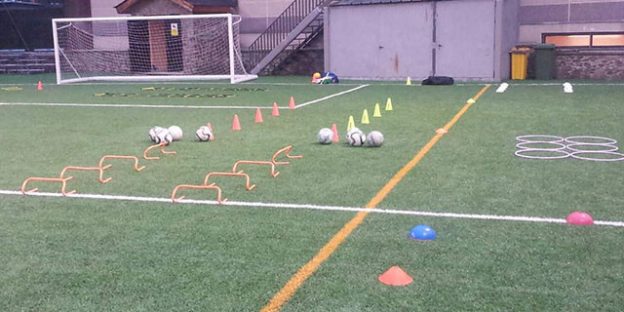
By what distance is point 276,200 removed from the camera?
6.74 m

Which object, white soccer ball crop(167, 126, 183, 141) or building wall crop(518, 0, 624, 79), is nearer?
white soccer ball crop(167, 126, 183, 141)

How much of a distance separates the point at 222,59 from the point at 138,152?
18261mm

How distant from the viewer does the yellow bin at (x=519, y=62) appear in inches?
905

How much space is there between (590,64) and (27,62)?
81.8 feet

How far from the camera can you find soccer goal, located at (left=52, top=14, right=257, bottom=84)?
27.5m

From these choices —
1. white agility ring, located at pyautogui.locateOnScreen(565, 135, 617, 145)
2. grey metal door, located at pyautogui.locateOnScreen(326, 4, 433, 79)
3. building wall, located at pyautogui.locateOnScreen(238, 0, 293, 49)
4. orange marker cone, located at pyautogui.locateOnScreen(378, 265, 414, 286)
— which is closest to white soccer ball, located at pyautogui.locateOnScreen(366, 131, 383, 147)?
white agility ring, located at pyautogui.locateOnScreen(565, 135, 617, 145)

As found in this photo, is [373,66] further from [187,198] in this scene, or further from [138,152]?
[187,198]

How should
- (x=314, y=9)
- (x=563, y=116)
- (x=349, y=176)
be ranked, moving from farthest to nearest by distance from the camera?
(x=314, y=9), (x=563, y=116), (x=349, y=176)

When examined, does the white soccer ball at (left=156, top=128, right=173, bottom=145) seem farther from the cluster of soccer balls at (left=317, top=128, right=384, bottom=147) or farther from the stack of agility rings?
the stack of agility rings

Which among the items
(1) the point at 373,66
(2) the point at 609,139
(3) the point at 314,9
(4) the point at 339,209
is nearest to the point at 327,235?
(4) the point at 339,209

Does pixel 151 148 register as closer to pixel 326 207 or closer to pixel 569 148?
pixel 326 207

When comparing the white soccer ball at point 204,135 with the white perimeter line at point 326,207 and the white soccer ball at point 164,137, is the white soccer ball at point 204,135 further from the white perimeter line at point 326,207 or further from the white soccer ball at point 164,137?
the white perimeter line at point 326,207

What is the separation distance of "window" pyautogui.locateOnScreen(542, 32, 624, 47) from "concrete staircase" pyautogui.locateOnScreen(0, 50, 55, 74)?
22371mm

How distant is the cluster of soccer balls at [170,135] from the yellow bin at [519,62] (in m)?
15.4
